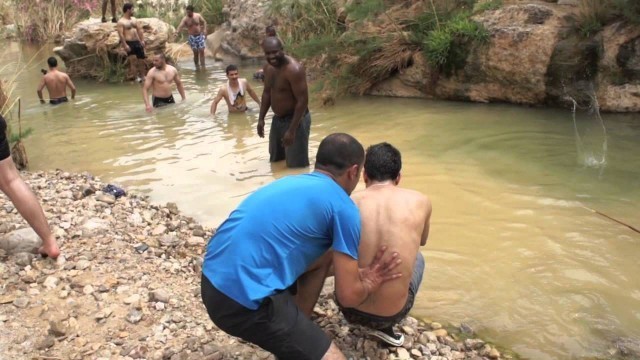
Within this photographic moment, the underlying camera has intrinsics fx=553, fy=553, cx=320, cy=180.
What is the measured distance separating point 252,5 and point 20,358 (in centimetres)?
1430

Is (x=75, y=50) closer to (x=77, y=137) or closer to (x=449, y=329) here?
(x=77, y=137)

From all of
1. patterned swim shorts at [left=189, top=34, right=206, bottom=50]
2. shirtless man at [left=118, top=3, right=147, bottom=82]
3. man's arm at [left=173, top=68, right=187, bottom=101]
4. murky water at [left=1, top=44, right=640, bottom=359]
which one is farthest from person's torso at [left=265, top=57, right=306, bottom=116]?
patterned swim shorts at [left=189, top=34, right=206, bottom=50]

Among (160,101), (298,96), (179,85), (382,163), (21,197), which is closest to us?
(382,163)

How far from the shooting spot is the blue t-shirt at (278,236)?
2316 millimetres

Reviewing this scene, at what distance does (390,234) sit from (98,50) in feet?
39.7

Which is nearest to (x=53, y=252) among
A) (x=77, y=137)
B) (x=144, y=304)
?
(x=144, y=304)

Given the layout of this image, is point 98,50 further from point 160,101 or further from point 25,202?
point 25,202

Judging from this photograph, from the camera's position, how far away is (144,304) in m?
3.22

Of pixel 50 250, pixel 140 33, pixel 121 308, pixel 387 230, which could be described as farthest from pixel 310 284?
pixel 140 33

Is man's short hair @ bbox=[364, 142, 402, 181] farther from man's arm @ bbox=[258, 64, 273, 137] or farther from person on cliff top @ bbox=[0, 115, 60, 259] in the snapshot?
man's arm @ bbox=[258, 64, 273, 137]

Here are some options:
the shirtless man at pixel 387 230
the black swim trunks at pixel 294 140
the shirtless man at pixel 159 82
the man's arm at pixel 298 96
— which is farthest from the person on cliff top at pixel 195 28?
the shirtless man at pixel 387 230

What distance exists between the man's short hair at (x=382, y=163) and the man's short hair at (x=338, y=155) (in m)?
0.26

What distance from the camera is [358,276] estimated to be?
2.48 metres

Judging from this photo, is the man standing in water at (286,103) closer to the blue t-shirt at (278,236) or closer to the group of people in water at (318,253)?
the group of people in water at (318,253)
